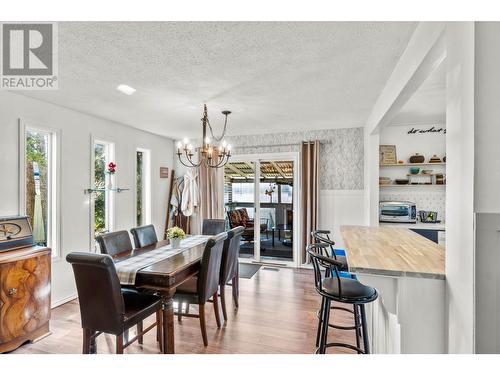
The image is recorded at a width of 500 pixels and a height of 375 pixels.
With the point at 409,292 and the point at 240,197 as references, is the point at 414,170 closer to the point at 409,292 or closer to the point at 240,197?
the point at 240,197

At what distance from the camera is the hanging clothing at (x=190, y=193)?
512 cm

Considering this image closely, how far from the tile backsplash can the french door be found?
5.30 ft

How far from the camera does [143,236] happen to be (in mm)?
3273

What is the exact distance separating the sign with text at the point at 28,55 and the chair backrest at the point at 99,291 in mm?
1477

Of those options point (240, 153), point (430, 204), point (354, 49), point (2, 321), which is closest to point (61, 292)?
point (2, 321)

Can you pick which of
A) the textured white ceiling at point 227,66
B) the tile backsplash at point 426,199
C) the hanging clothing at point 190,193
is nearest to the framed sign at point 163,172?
the hanging clothing at point 190,193

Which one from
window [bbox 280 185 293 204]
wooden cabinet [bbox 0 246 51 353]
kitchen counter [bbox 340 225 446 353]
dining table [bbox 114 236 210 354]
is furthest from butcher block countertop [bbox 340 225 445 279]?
wooden cabinet [bbox 0 246 51 353]

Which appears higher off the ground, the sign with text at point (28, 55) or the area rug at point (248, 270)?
the sign with text at point (28, 55)

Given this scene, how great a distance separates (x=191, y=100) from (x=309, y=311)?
2.78m

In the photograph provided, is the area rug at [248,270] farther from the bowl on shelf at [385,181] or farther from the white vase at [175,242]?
the bowl on shelf at [385,181]

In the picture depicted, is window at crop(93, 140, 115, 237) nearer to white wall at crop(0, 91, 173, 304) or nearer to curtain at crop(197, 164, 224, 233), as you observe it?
white wall at crop(0, 91, 173, 304)

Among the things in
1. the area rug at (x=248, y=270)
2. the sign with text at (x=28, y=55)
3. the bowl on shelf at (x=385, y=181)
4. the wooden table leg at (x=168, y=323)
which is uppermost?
the sign with text at (x=28, y=55)

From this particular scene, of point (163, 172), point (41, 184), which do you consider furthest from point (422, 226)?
point (41, 184)

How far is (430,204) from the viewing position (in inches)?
160
